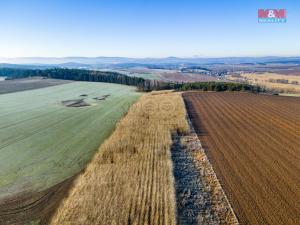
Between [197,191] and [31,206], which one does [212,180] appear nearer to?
[197,191]

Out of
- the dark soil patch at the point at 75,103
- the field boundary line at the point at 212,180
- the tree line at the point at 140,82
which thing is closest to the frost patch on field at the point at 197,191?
the field boundary line at the point at 212,180

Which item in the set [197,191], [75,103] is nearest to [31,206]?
[197,191]

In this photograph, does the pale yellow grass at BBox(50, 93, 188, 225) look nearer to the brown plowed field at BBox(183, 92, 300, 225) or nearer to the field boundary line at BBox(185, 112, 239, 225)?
the field boundary line at BBox(185, 112, 239, 225)

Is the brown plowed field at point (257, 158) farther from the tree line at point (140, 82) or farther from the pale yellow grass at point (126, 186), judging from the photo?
the tree line at point (140, 82)

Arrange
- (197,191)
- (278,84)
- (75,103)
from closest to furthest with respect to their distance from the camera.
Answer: (197,191) → (75,103) → (278,84)

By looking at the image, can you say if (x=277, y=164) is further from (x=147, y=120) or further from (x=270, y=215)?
(x=147, y=120)

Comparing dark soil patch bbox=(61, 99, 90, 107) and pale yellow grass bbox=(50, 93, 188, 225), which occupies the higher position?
dark soil patch bbox=(61, 99, 90, 107)

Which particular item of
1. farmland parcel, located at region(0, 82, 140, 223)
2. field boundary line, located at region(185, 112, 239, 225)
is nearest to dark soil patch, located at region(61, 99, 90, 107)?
farmland parcel, located at region(0, 82, 140, 223)
